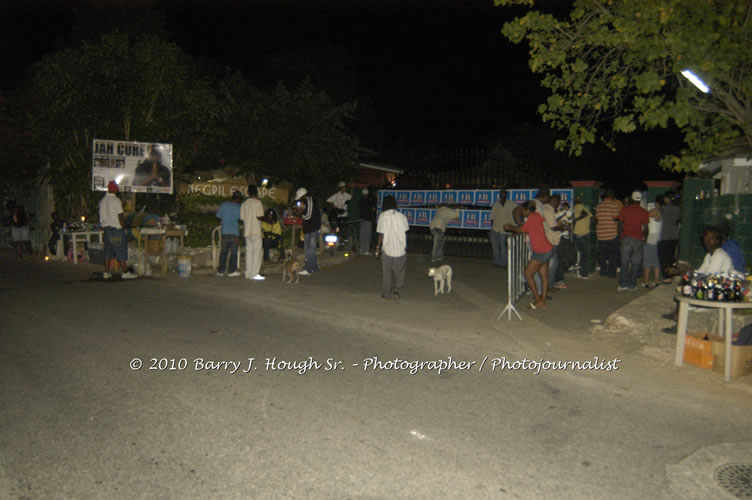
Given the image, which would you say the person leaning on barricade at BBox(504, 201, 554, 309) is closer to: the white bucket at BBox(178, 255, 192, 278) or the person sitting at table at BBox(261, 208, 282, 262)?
the person sitting at table at BBox(261, 208, 282, 262)

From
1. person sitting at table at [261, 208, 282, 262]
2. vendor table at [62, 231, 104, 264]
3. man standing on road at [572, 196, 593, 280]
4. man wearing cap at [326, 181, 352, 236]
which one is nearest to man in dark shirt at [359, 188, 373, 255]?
man wearing cap at [326, 181, 352, 236]

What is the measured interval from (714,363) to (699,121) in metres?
3.56

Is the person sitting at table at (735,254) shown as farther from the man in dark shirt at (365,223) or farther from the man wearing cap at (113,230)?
the man in dark shirt at (365,223)

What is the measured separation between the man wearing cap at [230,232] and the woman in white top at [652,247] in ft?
27.6

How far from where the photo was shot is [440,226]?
51.0ft

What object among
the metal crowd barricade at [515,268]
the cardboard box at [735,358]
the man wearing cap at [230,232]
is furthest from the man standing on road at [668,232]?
the man wearing cap at [230,232]

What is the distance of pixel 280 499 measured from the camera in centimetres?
366

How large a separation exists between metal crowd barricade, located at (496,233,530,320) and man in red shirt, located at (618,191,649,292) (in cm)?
216

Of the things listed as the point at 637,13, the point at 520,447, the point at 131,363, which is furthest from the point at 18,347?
the point at 637,13

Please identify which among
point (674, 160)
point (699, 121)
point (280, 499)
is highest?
point (699, 121)

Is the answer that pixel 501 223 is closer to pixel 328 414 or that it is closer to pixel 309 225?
pixel 309 225

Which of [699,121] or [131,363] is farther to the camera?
[699,121]

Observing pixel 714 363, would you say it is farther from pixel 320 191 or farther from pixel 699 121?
pixel 320 191

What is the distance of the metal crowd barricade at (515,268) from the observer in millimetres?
8734
